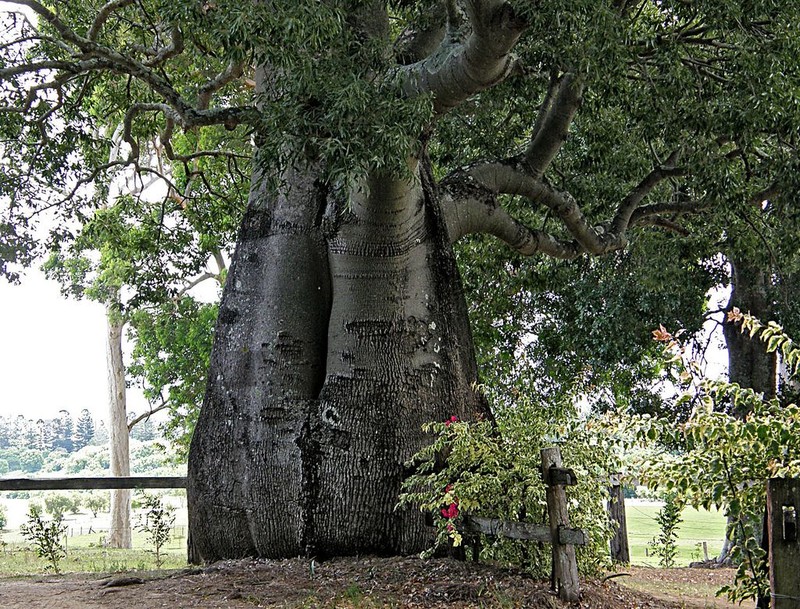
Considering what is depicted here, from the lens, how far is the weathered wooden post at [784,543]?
154 inches

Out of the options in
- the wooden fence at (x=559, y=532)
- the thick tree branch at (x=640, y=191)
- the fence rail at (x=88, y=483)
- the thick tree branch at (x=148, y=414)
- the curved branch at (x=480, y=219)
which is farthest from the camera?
the thick tree branch at (x=148, y=414)

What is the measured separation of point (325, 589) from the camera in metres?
6.50

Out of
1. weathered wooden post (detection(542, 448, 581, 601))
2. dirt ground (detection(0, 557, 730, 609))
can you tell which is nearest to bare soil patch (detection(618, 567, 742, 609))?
dirt ground (detection(0, 557, 730, 609))

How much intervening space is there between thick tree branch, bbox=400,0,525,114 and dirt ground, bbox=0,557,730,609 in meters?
3.89

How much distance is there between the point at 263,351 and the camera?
8.23 m

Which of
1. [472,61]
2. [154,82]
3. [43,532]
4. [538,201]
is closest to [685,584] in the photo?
[538,201]

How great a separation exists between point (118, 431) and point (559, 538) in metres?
18.4

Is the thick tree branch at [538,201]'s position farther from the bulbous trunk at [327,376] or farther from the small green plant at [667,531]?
the small green plant at [667,531]

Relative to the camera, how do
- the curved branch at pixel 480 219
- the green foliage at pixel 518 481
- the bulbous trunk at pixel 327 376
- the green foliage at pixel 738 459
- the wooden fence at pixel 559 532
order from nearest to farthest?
1. the green foliage at pixel 738 459
2. the wooden fence at pixel 559 532
3. the green foliage at pixel 518 481
4. the bulbous trunk at pixel 327 376
5. the curved branch at pixel 480 219

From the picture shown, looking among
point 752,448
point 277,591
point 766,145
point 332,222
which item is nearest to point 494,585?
point 277,591

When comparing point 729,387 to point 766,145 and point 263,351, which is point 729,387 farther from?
point 766,145

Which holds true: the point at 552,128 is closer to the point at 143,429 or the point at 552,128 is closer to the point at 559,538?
the point at 559,538

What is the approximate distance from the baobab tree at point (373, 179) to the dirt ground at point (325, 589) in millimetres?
493

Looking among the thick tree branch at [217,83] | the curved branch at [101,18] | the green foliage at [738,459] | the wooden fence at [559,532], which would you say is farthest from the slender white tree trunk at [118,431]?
the green foliage at [738,459]
